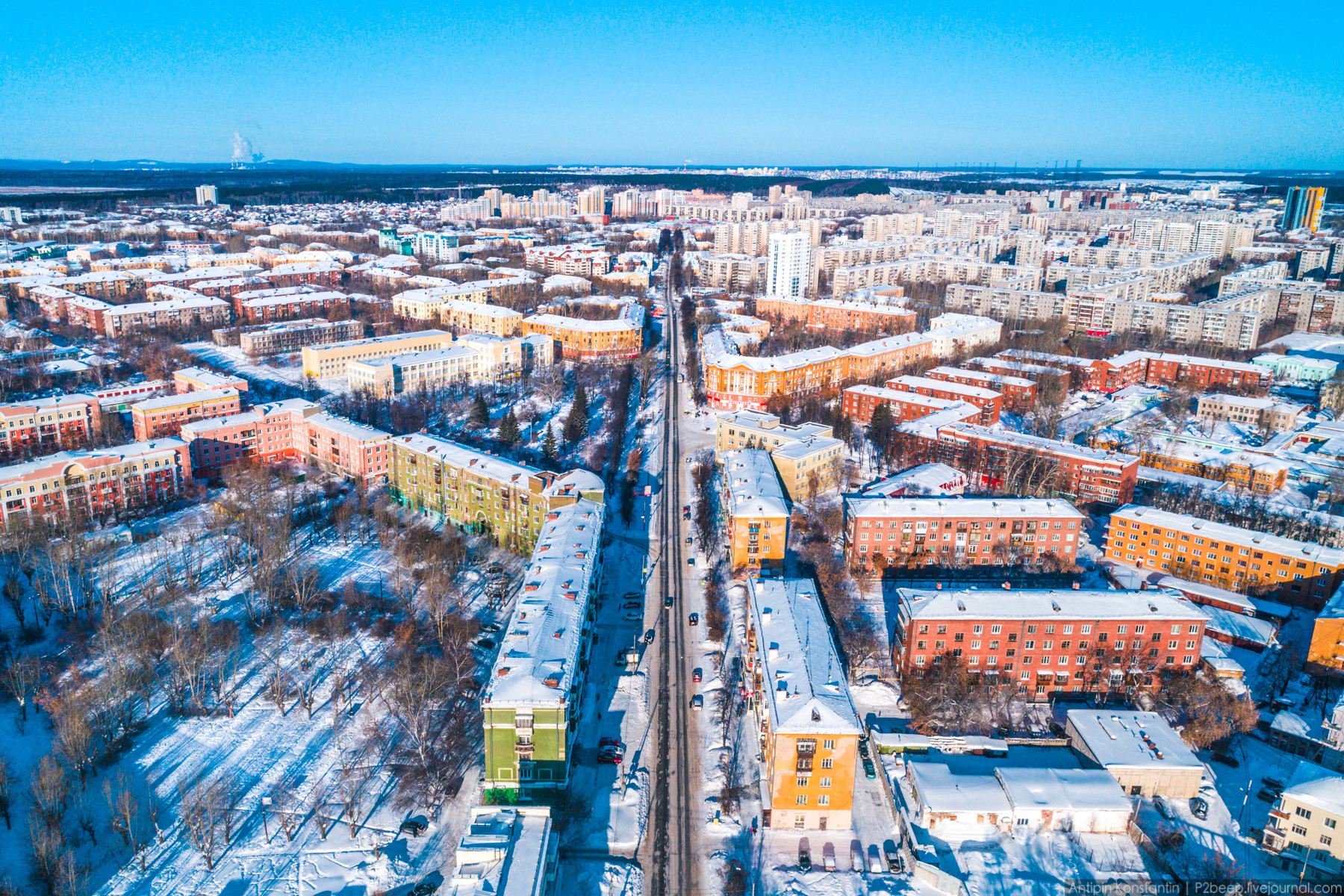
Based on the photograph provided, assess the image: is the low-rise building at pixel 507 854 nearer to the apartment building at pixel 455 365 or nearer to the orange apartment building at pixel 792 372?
the orange apartment building at pixel 792 372

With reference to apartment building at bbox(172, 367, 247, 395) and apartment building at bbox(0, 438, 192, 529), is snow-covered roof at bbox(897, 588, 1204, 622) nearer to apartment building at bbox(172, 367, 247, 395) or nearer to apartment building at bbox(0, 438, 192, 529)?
apartment building at bbox(0, 438, 192, 529)

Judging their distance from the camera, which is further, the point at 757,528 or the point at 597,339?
the point at 597,339

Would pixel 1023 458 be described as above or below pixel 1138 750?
above

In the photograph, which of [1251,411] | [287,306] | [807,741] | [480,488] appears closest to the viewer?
[807,741]

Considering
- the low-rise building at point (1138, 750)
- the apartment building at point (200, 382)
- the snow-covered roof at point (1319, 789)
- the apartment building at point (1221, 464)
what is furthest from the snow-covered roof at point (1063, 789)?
the apartment building at point (200, 382)

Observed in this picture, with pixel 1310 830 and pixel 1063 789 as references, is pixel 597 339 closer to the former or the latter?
pixel 1063 789

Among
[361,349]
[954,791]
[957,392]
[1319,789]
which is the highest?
[361,349]

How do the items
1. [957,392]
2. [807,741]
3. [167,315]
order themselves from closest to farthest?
[807,741] → [957,392] → [167,315]

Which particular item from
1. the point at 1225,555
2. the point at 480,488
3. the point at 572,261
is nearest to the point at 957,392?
the point at 1225,555
